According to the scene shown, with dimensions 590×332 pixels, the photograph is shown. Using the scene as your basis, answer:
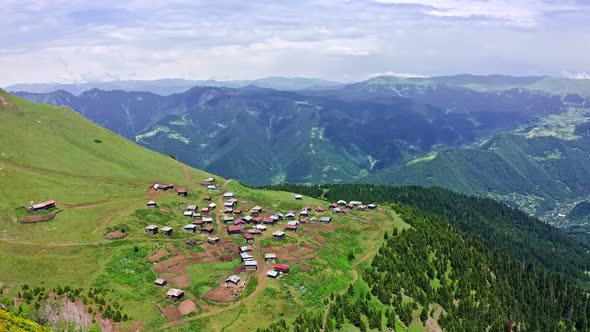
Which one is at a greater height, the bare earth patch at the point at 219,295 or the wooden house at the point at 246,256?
the wooden house at the point at 246,256

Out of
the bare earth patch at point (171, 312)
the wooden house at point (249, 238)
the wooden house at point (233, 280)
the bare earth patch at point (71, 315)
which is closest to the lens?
the bare earth patch at point (71, 315)

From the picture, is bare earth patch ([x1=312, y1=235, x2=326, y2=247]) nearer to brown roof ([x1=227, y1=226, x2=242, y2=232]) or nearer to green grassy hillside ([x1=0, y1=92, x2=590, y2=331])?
green grassy hillside ([x1=0, y1=92, x2=590, y2=331])

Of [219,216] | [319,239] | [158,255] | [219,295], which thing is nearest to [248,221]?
[219,216]

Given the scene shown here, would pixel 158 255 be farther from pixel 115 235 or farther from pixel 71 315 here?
pixel 71 315

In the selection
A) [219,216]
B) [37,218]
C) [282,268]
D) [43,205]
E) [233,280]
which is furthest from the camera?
[219,216]

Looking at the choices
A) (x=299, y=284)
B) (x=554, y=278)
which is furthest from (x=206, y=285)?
(x=554, y=278)

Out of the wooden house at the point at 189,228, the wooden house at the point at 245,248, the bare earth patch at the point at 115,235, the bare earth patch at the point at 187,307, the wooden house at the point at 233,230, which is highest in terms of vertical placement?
the bare earth patch at the point at 115,235

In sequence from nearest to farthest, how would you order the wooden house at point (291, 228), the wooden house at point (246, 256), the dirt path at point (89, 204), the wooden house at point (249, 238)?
1. the wooden house at point (246, 256)
2. the wooden house at point (249, 238)
3. the dirt path at point (89, 204)
4. the wooden house at point (291, 228)

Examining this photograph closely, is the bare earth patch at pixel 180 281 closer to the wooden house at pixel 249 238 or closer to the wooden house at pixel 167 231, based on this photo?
the wooden house at pixel 167 231

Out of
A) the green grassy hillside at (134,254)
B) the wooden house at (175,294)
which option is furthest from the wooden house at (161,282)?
the wooden house at (175,294)

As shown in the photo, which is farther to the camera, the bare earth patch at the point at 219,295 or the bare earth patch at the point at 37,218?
the bare earth patch at the point at 37,218

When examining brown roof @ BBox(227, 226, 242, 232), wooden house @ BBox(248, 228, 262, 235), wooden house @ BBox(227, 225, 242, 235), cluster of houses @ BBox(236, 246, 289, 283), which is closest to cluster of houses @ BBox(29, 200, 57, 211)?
brown roof @ BBox(227, 226, 242, 232)
